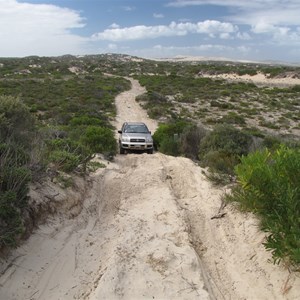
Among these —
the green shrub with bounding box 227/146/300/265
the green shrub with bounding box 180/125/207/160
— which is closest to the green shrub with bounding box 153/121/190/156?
the green shrub with bounding box 180/125/207/160

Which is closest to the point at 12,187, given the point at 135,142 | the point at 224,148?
the point at 224,148

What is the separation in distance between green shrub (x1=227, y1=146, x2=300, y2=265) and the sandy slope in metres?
0.70

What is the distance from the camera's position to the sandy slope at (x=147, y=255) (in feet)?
17.9

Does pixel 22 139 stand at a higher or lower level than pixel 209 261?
higher

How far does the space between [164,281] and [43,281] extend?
178cm

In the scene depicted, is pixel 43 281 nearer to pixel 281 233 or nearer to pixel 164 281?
pixel 164 281

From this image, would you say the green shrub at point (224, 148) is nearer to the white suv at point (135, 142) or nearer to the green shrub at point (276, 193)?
the white suv at point (135, 142)

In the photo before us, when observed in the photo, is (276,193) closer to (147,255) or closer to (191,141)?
(147,255)

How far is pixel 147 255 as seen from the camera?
6.37 m

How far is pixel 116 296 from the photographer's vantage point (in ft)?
17.3

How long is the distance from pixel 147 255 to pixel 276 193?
2.33 meters

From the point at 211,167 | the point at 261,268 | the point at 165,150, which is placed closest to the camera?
the point at 261,268

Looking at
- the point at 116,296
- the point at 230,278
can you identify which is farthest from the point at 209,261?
the point at 116,296

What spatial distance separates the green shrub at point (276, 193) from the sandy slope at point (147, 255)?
2.29 feet
